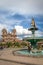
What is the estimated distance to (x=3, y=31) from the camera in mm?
25344

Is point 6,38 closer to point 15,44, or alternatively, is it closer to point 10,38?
point 10,38

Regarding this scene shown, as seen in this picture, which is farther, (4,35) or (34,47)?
(4,35)

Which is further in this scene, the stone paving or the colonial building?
the colonial building

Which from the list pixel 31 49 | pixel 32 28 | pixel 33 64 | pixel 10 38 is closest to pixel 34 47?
pixel 31 49

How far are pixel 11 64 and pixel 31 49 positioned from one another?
6.07m

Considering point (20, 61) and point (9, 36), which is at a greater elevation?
point (9, 36)

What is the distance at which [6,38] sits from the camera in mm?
27031

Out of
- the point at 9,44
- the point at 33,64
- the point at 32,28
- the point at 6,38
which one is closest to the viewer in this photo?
the point at 33,64

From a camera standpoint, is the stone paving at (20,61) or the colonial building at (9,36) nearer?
the stone paving at (20,61)

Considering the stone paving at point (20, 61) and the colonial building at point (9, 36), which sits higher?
the colonial building at point (9, 36)

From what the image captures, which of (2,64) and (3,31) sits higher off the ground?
(3,31)

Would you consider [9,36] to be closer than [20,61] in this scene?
No

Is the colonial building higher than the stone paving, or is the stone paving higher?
the colonial building

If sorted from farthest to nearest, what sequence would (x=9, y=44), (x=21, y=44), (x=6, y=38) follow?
1. (x=6, y=38)
2. (x=21, y=44)
3. (x=9, y=44)
